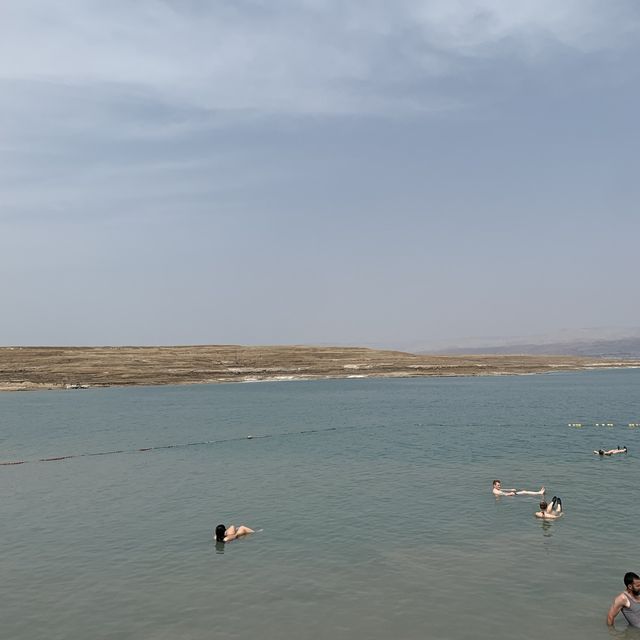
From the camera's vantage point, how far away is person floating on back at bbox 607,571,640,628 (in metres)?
18.1

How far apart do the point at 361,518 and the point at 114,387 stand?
417 feet

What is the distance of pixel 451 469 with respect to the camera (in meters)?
41.8

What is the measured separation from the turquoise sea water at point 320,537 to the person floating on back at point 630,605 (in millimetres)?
405

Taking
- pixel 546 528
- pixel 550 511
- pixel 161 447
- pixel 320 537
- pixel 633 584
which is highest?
pixel 633 584

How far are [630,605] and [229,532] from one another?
1673 centimetres

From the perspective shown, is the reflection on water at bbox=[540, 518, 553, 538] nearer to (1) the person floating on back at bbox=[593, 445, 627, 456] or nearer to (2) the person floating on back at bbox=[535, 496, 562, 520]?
(2) the person floating on back at bbox=[535, 496, 562, 520]

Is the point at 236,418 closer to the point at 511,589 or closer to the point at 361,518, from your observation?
the point at 361,518

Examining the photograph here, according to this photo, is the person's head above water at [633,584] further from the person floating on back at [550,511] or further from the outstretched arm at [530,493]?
the outstretched arm at [530,493]

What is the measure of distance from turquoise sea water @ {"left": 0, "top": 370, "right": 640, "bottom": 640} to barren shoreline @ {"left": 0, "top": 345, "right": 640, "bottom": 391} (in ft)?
308

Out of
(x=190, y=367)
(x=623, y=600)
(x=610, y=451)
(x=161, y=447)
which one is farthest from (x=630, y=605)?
(x=190, y=367)

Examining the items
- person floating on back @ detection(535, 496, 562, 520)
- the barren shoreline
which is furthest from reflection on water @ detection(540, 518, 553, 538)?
the barren shoreline

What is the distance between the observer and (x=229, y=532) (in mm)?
27375

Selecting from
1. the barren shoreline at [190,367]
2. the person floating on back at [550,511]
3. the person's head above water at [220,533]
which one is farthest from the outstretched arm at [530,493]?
the barren shoreline at [190,367]

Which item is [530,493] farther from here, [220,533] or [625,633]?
[220,533]
